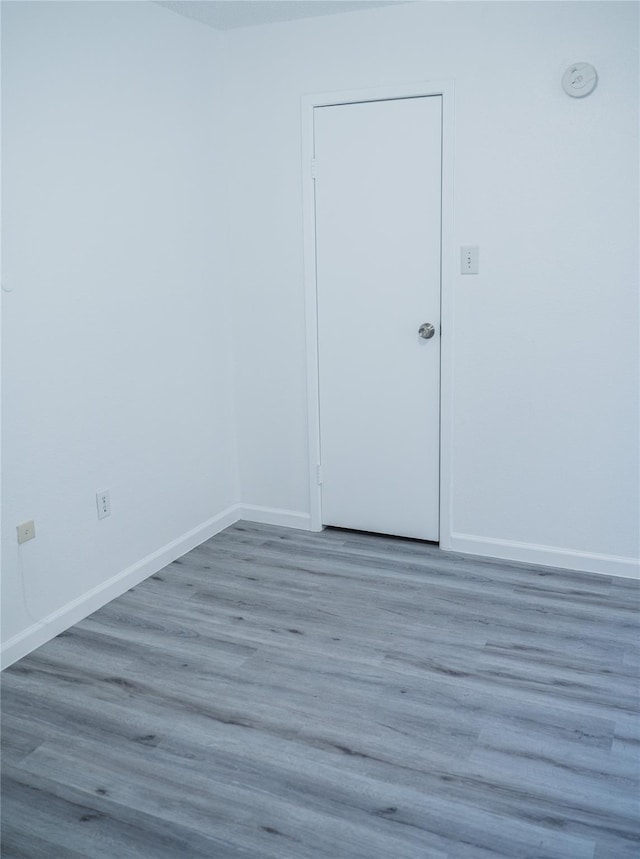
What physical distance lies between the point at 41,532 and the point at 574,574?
219 centimetres

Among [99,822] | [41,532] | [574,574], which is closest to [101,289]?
[41,532]

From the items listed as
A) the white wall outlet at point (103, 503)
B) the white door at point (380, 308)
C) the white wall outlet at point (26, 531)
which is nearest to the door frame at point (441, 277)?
the white door at point (380, 308)

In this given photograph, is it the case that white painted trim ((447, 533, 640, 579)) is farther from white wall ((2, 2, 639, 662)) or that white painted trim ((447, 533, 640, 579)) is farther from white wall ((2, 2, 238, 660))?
white wall ((2, 2, 238, 660))

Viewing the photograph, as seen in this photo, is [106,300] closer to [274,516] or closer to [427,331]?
[427,331]

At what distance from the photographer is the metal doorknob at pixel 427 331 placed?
11.1ft

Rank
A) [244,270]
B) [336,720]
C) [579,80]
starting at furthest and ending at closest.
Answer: [244,270]
[579,80]
[336,720]

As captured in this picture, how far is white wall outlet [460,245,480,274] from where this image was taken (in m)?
3.23

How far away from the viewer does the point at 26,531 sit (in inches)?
104

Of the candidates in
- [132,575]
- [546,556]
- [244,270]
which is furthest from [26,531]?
[546,556]

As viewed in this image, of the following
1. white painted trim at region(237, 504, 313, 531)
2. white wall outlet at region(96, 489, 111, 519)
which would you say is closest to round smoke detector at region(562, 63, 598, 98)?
white painted trim at region(237, 504, 313, 531)

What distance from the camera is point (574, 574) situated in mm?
3254

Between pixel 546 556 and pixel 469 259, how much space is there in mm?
1346

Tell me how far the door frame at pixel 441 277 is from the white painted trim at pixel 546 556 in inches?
3.9

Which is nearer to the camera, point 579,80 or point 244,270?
point 579,80
